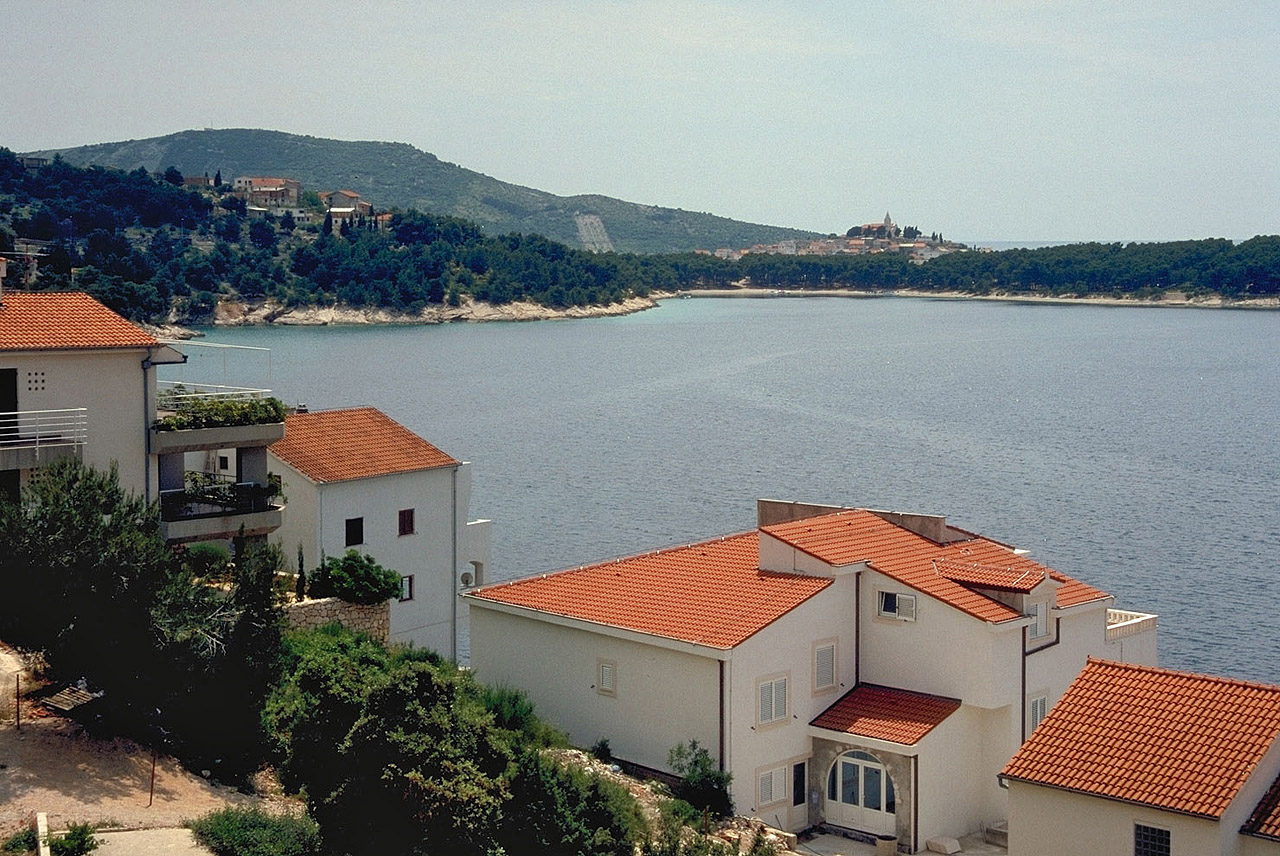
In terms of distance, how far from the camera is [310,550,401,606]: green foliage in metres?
25.7

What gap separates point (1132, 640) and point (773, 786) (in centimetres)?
975

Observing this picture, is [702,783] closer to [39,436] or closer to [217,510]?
[217,510]

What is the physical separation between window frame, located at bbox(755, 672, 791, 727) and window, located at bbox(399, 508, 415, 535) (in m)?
10.4

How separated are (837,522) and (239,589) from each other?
1096cm

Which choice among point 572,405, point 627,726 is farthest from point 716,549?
point 572,405

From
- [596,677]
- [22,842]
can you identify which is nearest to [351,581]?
[596,677]

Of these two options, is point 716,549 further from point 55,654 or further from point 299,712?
point 55,654

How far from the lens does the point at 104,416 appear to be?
2378cm

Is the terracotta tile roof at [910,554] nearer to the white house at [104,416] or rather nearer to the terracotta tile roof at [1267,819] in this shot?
the terracotta tile roof at [1267,819]

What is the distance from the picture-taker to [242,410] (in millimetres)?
25906

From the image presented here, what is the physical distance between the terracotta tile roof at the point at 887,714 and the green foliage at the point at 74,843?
1181 cm

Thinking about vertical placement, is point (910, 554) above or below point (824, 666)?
above

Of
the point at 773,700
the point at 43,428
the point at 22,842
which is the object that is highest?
the point at 43,428

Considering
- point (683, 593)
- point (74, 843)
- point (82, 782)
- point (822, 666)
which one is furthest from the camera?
point (683, 593)
